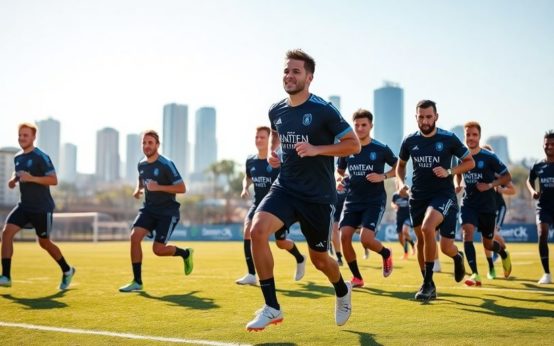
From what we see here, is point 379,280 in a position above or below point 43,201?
below

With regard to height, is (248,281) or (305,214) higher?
(305,214)

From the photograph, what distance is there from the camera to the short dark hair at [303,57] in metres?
6.74

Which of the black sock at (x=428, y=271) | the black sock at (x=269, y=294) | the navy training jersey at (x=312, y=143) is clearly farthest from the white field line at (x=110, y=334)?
the black sock at (x=428, y=271)

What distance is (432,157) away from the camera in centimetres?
956

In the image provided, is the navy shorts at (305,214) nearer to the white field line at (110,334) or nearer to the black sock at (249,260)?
the white field line at (110,334)

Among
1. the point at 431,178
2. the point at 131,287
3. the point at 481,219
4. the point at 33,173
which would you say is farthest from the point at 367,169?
the point at 33,173

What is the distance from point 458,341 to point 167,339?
2812 millimetres

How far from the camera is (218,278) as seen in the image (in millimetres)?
13516

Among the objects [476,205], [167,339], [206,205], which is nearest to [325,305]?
[167,339]

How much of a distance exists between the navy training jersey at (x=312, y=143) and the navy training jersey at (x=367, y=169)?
15.1ft

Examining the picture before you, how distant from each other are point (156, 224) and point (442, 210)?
17.4ft

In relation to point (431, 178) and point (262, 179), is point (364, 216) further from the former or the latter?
point (262, 179)

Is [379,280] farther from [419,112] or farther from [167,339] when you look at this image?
[167,339]

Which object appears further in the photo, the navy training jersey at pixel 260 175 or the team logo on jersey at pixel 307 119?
the navy training jersey at pixel 260 175
